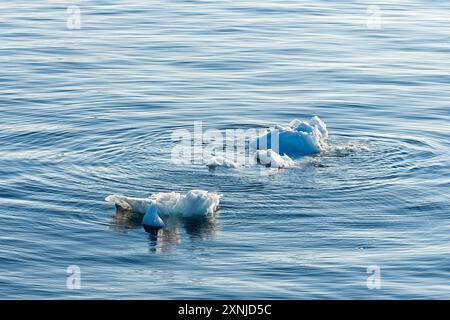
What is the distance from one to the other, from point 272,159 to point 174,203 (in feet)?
11.4

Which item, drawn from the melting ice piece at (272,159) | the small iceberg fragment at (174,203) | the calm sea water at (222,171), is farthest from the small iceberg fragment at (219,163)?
the small iceberg fragment at (174,203)

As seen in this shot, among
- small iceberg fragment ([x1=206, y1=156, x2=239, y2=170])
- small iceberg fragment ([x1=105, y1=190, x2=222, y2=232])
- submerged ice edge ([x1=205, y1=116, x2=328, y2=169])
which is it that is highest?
submerged ice edge ([x1=205, y1=116, x2=328, y2=169])

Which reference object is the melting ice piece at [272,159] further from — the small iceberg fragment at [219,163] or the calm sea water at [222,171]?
the small iceberg fragment at [219,163]

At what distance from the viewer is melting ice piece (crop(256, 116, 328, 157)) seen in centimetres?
2358

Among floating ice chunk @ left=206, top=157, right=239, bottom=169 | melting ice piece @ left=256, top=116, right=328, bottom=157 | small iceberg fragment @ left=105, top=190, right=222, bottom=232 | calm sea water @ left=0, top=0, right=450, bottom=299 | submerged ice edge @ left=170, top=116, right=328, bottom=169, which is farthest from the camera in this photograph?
melting ice piece @ left=256, top=116, right=328, bottom=157

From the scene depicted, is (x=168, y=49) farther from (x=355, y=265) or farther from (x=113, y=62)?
(x=355, y=265)

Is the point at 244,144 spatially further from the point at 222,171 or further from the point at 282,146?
the point at 222,171

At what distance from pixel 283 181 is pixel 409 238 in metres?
3.51

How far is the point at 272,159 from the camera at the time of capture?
22547 millimetres

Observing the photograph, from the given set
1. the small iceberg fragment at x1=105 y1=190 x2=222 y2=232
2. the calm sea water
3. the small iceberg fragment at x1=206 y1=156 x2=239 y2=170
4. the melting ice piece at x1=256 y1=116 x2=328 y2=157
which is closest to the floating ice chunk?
the small iceberg fragment at x1=206 y1=156 x2=239 y2=170

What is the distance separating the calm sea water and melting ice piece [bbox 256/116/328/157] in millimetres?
377

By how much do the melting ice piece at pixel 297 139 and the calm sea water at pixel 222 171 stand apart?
38cm

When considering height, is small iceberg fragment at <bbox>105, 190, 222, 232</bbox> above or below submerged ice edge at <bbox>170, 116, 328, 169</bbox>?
below

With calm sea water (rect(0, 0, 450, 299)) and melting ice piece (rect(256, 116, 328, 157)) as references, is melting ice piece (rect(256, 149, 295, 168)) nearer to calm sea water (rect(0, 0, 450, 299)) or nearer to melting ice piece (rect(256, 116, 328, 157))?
calm sea water (rect(0, 0, 450, 299))
